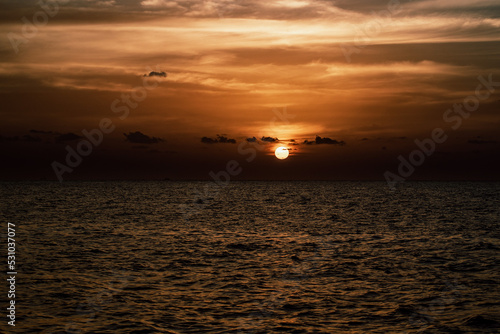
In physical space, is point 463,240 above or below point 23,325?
above

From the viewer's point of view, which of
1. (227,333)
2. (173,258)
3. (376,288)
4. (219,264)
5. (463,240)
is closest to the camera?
(227,333)

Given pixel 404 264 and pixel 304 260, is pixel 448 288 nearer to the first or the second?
pixel 404 264

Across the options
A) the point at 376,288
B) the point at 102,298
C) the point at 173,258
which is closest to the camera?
the point at 102,298

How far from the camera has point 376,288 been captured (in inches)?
1041

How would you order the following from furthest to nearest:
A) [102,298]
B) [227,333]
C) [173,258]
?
[173,258] < [102,298] < [227,333]

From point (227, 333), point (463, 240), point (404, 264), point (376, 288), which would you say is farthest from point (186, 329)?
point (463, 240)

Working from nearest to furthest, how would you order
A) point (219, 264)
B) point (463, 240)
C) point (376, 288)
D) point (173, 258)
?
point (376, 288) < point (219, 264) < point (173, 258) < point (463, 240)

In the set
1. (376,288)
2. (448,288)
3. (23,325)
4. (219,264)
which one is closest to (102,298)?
(23,325)

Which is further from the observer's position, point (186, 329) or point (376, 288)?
point (376, 288)

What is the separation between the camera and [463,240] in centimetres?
4744

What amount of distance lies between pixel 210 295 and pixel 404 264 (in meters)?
15.9

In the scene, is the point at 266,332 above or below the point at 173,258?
below

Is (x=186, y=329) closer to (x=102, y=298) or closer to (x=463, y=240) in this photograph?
(x=102, y=298)

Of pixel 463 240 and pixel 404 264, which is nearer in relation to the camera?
pixel 404 264
